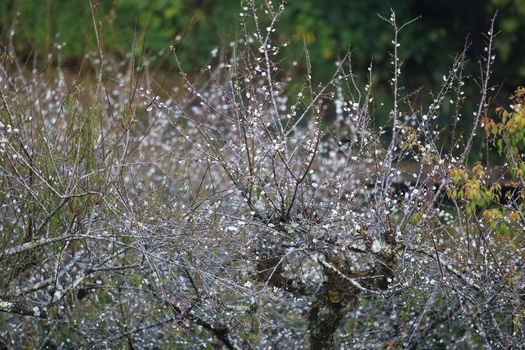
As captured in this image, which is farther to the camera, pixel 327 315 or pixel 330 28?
pixel 330 28

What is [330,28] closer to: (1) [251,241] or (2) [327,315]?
(2) [327,315]

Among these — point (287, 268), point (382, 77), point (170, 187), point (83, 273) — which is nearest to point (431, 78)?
point (382, 77)

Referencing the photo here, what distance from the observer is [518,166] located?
14.5 ft

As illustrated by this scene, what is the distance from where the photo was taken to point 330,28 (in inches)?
353

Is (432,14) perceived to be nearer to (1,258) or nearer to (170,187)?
(170,187)

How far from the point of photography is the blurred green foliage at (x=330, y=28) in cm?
889

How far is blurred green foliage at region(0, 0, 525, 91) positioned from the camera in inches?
350

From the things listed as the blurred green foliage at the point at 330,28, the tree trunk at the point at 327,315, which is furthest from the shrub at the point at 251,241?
the blurred green foliage at the point at 330,28

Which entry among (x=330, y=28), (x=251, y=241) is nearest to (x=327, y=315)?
(x=251, y=241)

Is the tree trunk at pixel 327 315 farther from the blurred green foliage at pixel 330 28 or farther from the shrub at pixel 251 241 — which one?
the blurred green foliage at pixel 330 28

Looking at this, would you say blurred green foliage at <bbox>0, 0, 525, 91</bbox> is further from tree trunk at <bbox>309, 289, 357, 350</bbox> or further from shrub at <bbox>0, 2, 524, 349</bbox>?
tree trunk at <bbox>309, 289, 357, 350</bbox>

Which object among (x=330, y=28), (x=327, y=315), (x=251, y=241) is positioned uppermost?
(x=251, y=241)

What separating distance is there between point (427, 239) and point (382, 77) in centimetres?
496

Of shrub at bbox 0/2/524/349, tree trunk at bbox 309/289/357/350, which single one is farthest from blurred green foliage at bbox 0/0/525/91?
tree trunk at bbox 309/289/357/350
